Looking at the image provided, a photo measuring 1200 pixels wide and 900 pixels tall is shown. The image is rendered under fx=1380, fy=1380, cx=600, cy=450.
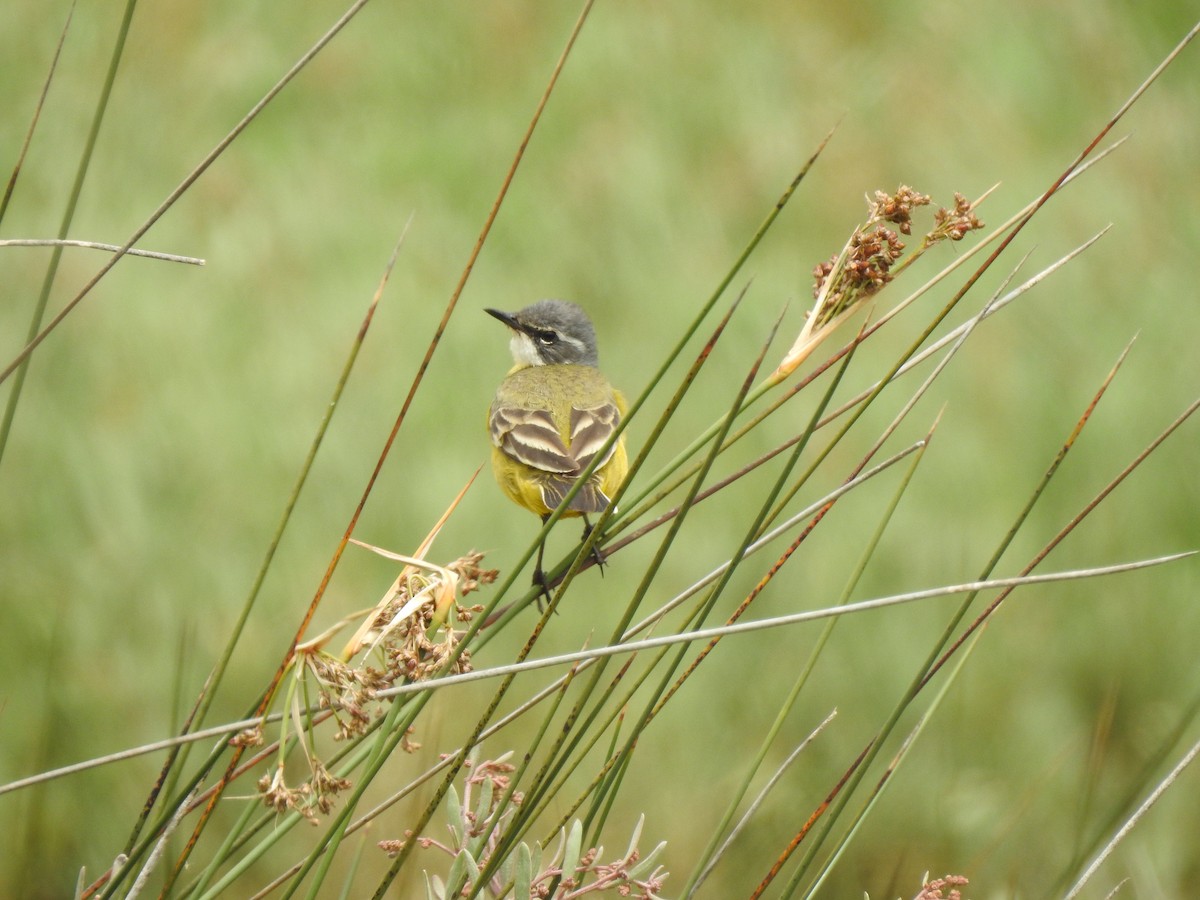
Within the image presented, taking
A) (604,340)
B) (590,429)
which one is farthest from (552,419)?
(604,340)

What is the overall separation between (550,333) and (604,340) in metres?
2.05

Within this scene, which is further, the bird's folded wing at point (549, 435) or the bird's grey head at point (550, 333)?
the bird's grey head at point (550, 333)

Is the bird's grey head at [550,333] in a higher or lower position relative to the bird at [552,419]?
higher

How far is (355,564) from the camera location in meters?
6.26

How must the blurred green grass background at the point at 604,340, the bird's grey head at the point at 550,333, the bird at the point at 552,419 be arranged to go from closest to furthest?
1. the bird at the point at 552,419
2. the blurred green grass background at the point at 604,340
3. the bird's grey head at the point at 550,333

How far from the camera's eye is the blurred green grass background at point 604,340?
5.19 meters

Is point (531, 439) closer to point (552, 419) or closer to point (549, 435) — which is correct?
Answer: point (549, 435)

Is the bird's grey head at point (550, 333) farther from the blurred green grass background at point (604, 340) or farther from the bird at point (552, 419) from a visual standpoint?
the blurred green grass background at point (604, 340)

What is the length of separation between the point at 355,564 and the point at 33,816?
338 centimetres

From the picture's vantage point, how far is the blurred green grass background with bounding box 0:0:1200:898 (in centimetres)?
519

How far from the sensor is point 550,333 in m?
5.73

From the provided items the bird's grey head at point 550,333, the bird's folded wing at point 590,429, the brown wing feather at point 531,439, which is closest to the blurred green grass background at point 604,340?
the bird's grey head at point 550,333

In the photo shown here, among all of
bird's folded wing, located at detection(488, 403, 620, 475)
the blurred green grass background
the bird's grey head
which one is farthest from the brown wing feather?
the blurred green grass background

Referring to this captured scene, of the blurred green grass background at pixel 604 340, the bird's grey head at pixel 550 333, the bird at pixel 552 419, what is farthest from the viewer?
the bird's grey head at pixel 550 333
